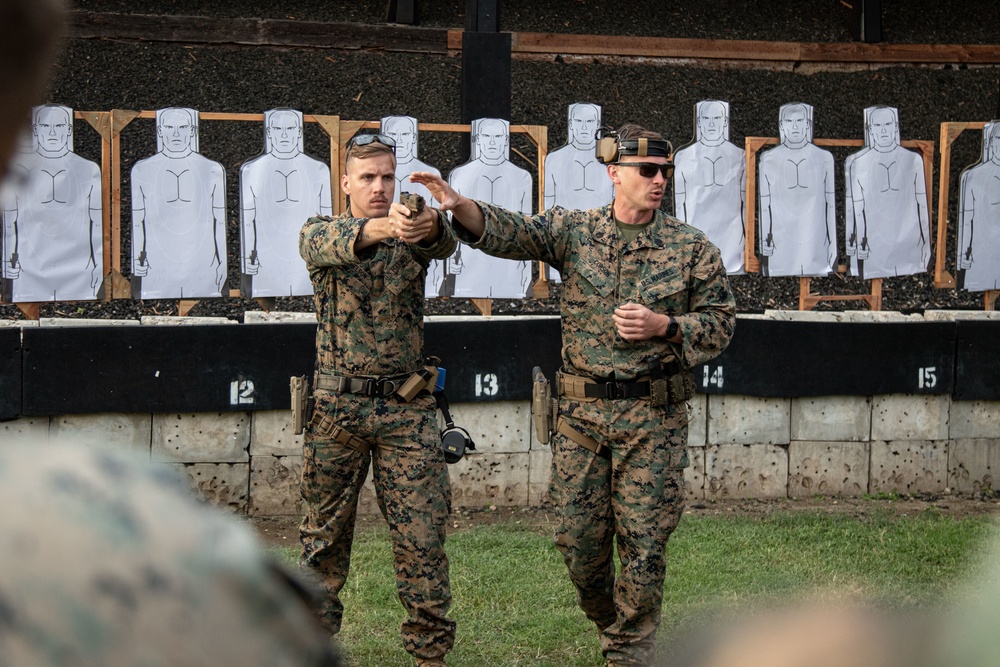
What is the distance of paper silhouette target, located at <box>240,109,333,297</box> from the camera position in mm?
7156

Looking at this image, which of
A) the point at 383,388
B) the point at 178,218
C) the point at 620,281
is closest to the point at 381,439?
the point at 383,388

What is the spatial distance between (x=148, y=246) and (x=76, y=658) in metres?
6.72

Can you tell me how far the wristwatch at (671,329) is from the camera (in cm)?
452

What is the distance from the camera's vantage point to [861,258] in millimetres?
8055

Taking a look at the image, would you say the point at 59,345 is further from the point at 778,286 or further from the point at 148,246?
the point at 778,286

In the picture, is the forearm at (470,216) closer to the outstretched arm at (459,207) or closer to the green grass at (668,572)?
the outstretched arm at (459,207)

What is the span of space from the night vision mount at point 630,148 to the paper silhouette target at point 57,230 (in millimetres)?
3610

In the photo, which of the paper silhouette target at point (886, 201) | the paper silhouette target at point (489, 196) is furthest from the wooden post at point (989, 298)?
the paper silhouette target at point (489, 196)

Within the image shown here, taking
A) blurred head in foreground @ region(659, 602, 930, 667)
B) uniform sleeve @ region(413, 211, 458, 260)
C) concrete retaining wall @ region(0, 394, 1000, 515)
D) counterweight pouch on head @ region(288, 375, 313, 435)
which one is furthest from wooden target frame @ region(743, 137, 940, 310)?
blurred head in foreground @ region(659, 602, 930, 667)

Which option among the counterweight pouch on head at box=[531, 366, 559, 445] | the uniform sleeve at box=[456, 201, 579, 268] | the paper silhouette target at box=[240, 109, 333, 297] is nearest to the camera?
the uniform sleeve at box=[456, 201, 579, 268]

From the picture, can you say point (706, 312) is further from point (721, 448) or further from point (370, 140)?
point (721, 448)

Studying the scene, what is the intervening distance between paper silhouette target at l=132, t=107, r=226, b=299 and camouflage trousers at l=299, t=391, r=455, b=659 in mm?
2704

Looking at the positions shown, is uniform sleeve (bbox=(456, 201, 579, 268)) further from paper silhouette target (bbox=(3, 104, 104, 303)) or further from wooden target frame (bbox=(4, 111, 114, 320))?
paper silhouette target (bbox=(3, 104, 104, 303))

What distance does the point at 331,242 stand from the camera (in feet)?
14.9
